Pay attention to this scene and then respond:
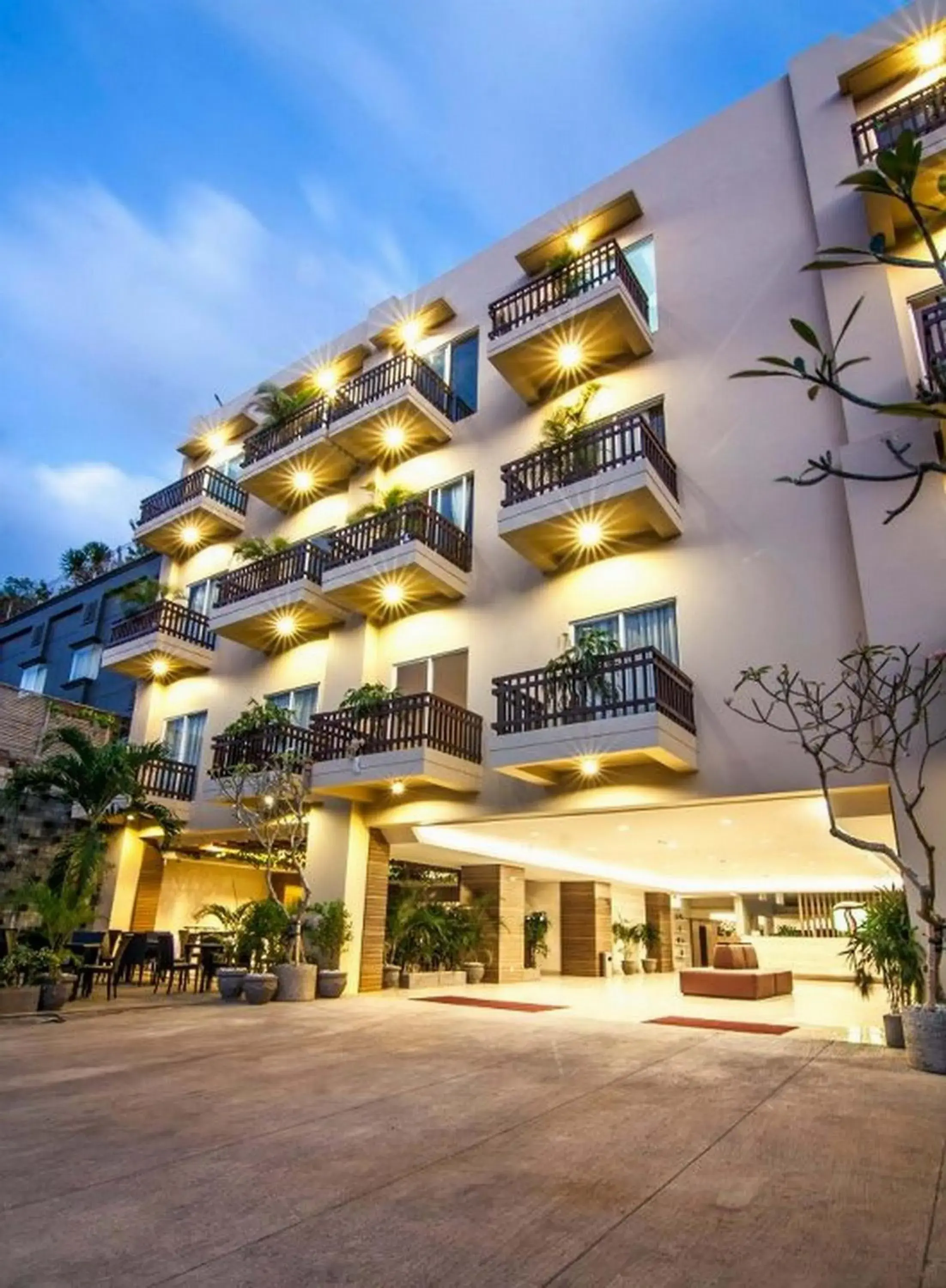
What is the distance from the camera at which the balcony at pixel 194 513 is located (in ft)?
57.8

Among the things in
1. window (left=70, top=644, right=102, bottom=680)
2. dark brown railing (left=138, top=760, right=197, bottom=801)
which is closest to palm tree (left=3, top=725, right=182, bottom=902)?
dark brown railing (left=138, top=760, right=197, bottom=801)

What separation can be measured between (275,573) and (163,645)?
11.5ft

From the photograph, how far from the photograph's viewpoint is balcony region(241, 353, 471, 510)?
14031 mm

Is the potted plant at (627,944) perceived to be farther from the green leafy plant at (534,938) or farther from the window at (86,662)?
the window at (86,662)

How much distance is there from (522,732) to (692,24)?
6840cm

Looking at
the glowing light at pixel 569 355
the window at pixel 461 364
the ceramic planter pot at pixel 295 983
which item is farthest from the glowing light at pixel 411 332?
the ceramic planter pot at pixel 295 983

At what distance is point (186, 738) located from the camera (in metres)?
16.8

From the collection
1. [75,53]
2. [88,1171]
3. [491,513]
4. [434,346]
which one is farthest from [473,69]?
[88,1171]

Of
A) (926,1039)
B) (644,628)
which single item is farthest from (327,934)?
(926,1039)

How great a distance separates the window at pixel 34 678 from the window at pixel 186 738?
8853mm

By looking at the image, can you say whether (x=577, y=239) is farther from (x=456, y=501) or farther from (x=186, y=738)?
(x=186, y=738)

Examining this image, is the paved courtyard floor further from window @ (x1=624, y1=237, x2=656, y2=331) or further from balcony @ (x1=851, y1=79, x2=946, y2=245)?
window @ (x1=624, y1=237, x2=656, y2=331)

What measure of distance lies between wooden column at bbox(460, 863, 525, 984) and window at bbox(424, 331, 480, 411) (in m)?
Result: 9.35

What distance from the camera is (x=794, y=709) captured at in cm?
888
